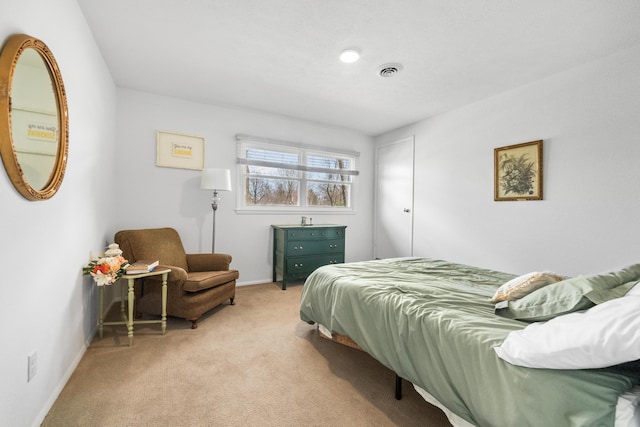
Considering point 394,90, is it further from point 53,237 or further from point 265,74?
point 53,237

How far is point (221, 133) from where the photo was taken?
385cm

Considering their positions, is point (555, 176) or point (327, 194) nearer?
point (555, 176)

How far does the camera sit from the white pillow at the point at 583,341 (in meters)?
0.82

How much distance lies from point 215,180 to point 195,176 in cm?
52

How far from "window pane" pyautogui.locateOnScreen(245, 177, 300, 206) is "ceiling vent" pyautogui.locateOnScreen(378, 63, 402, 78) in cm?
216

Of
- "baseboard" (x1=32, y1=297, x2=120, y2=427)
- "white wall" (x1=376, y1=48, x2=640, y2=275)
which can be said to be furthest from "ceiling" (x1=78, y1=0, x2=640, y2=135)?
"baseboard" (x1=32, y1=297, x2=120, y2=427)

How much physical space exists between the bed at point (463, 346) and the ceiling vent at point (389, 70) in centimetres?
198

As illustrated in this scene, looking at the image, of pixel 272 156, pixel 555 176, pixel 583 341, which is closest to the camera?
pixel 583 341

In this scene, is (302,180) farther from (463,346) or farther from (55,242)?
(463,346)

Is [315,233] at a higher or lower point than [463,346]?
higher

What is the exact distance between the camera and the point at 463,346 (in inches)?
47.5

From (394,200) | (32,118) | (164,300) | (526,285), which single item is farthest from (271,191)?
(526,285)

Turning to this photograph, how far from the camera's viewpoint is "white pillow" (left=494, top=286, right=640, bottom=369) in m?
0.82

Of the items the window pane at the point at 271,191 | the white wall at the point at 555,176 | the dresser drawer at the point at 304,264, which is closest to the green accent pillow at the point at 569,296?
the white wall at the point at 555,176
